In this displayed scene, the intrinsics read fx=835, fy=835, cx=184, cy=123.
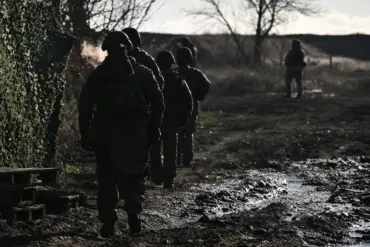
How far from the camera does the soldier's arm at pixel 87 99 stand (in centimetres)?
808

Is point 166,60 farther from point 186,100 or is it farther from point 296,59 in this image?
point 296,59

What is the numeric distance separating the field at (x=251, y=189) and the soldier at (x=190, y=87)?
0.37 metres

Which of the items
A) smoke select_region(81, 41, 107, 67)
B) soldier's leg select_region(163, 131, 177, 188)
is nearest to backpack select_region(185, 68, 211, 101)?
soldier's leg select_region(163, 131, 177, 188)

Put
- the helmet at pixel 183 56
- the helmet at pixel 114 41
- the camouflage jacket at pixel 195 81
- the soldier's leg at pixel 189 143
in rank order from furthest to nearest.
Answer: the soldier's leg at pixel 189 143 → the camouflage jacket at pixel 195 81 → the helmet at pixel 183 56 → the helmet at pixel 114 41

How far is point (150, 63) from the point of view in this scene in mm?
10648

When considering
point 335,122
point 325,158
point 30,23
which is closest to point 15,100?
point 30,23

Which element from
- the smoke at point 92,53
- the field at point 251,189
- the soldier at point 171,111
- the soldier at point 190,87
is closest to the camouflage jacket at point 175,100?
the soldier at point 171,111

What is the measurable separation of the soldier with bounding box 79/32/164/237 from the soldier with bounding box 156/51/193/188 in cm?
366

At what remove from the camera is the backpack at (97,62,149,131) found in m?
7.98

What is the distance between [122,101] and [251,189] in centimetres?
461

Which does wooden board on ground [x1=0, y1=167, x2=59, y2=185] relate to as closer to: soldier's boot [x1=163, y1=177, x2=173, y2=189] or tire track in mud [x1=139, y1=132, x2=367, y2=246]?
tire track in mud [x1=139, y1=132, x2=367, y2=246]

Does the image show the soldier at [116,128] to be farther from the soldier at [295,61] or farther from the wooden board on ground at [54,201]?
the soldier at [295,61]

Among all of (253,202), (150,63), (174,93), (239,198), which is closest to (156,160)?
(174,93)

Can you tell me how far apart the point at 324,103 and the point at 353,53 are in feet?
140
